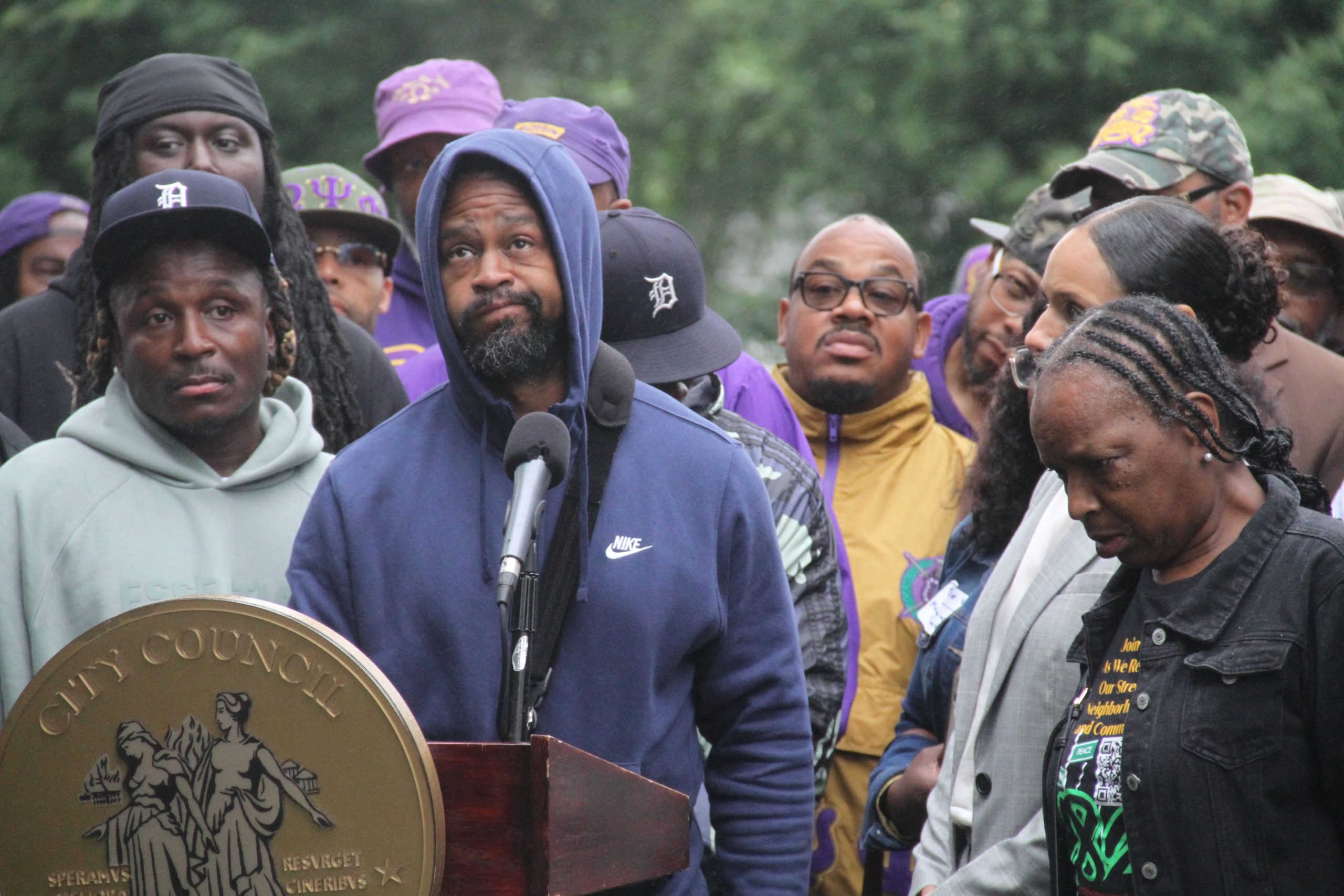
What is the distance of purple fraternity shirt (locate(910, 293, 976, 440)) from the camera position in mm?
6266

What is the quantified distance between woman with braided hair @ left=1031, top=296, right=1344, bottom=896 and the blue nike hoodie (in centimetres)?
64

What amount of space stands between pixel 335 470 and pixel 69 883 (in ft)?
3.65

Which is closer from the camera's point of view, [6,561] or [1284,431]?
[1284,431]

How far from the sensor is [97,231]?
4.66 meters

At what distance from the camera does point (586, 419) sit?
11.0ft

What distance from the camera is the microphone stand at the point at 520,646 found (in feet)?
8.50

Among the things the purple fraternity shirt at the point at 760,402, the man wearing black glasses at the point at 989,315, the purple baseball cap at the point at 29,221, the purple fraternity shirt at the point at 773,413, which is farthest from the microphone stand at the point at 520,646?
the purple baseball cap at the point at 29,221

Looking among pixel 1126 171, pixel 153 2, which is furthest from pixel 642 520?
pixel 153 2

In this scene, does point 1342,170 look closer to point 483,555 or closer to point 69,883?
point 483,555

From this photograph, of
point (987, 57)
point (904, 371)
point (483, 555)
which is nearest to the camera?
point (483, 555)

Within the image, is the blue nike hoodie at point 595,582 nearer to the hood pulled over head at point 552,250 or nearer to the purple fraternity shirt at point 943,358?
the hood pulled over head at point 552,250

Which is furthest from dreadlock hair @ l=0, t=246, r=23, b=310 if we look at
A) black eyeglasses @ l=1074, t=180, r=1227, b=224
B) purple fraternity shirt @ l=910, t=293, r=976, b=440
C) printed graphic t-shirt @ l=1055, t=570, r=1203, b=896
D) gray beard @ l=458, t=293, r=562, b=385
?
printed graphic t-shirt @ l=1055, t=570, r=1203, b=896

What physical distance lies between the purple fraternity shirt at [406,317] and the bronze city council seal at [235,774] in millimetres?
3932

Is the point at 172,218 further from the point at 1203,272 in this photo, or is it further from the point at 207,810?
the point at 1203,272
